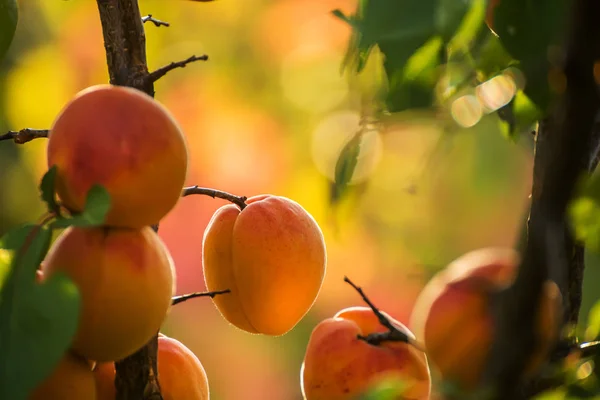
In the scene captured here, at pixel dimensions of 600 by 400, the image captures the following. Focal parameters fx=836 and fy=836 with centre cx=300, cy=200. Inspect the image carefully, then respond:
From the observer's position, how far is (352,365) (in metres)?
0.54

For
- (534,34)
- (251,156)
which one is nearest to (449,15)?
(534,34)

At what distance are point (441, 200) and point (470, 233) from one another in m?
0.41


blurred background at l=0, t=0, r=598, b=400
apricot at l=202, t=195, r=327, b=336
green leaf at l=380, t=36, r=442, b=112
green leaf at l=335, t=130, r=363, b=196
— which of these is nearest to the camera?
green leaf at l=380, t=36, r=442, b=112

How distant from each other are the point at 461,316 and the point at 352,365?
0.15 m

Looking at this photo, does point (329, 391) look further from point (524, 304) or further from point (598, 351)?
point (524, 304)

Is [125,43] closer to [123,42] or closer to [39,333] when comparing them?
[123,42]

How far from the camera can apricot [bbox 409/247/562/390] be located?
1.25 feet

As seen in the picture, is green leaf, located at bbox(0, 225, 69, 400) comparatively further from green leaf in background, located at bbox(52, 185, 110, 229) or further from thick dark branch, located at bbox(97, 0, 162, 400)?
thick dark branch, located at bbox(97, 0, 162, 400)

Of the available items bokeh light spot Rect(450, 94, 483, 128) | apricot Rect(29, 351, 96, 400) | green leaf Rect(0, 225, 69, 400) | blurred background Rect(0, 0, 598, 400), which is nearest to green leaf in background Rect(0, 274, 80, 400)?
green leaf Rect(0, 225, 69, 400)

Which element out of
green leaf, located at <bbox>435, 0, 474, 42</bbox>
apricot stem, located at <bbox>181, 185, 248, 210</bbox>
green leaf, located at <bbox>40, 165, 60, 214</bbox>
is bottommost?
apricot stem, located at <bbox>181, 185, 248, 210</bbox>

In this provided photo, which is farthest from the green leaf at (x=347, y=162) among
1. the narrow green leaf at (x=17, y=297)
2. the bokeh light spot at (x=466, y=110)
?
the narrow green leaf at (x=17, y=297)

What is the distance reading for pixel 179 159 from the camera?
425mm

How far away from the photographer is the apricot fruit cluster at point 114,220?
40 cm

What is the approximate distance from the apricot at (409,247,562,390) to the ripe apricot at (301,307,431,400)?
0.26 feet
